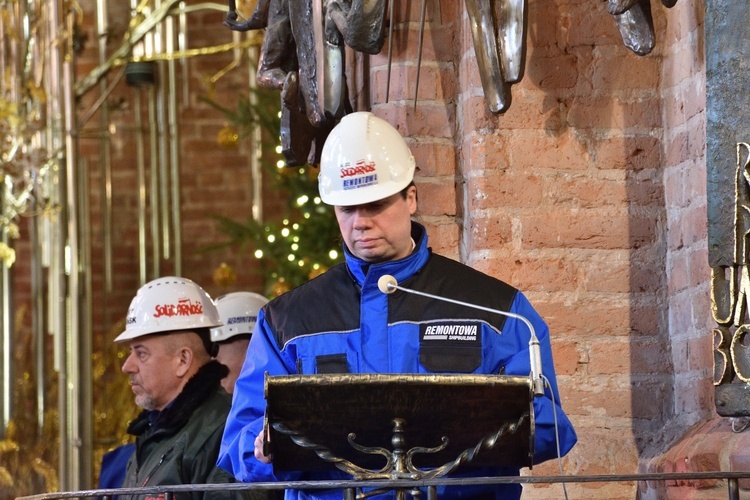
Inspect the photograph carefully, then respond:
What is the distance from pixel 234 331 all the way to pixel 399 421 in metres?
3.28

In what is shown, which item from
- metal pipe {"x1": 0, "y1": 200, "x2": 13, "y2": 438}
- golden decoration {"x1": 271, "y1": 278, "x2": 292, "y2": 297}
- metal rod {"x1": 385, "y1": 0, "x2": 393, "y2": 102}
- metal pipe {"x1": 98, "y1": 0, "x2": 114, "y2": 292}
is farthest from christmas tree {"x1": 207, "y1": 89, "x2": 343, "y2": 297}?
metal rod {"x1": 385, "y1": 0, "x2": 393, "y2": 102}

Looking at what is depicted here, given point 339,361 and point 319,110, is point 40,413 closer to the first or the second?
point 319,110

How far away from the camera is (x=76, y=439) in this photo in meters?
6.77

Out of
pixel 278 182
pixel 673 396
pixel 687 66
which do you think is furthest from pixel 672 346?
pixel 278 182

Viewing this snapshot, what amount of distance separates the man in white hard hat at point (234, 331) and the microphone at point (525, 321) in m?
2.47

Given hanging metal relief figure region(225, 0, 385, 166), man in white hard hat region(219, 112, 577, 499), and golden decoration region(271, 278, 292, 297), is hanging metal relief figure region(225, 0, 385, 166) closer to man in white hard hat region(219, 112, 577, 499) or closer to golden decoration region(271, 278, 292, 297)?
man in white hard hat region(219, 112, 577, 499)

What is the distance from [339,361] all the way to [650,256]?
1192 mm

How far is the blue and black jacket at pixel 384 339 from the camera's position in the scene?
10.7 feet

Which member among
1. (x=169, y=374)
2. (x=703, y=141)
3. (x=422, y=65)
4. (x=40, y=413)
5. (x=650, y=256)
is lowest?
(x=40, y=413)

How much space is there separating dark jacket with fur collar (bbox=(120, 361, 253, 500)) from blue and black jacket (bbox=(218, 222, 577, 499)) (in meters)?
0.97

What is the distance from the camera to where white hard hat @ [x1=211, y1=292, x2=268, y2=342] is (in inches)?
233

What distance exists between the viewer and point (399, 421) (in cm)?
271

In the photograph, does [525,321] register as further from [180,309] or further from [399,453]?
[180,309]

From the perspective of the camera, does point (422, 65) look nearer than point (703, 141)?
No
